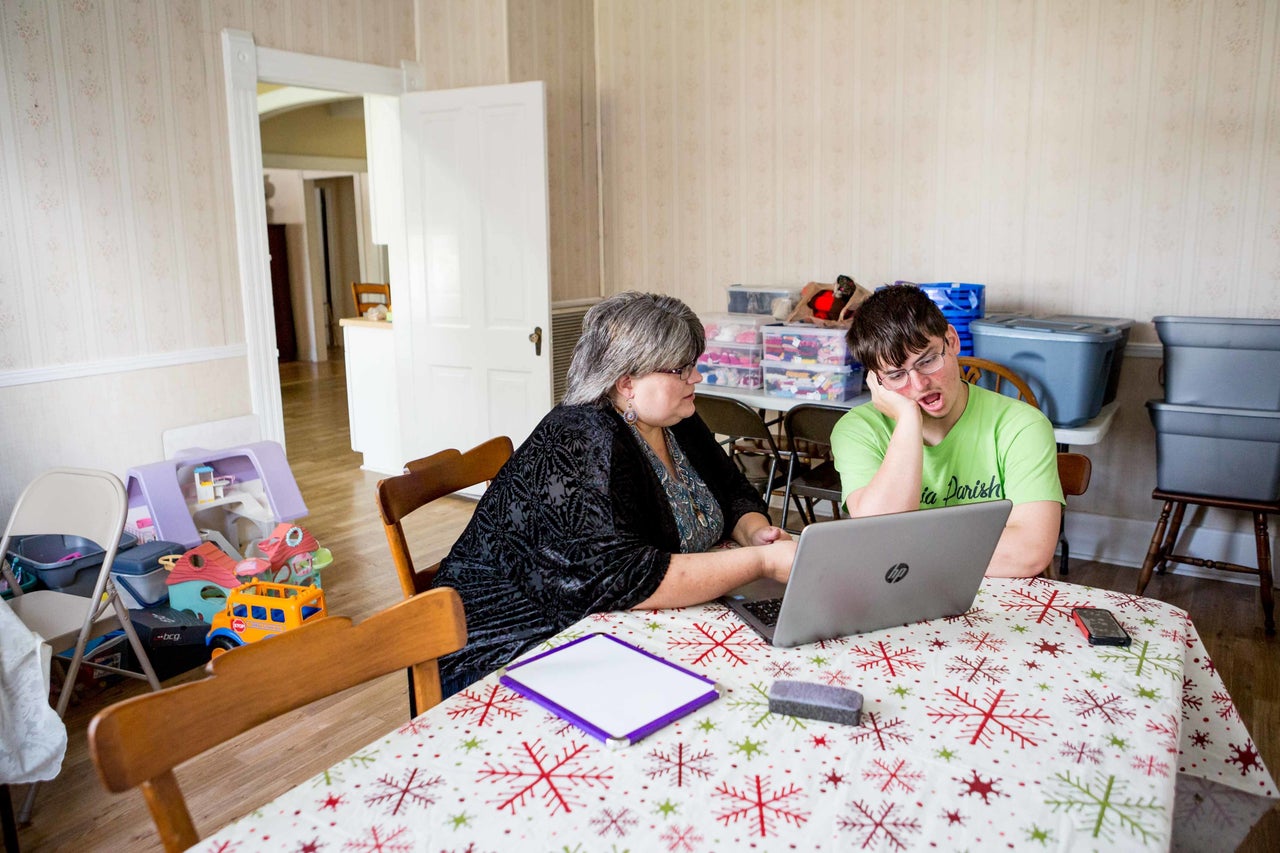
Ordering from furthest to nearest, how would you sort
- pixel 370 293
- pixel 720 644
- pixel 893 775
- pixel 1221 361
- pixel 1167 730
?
pixel 370 293
pixel 1221 361
pixel 720 644
pixel 1167 730
pixel 893 775

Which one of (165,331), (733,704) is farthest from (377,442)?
(733,704)

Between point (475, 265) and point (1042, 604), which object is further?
point (475, 265)

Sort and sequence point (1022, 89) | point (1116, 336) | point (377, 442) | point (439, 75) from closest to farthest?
point (1116, 336) < point (1022, 89) < point (439, 75) < point (377, 442)

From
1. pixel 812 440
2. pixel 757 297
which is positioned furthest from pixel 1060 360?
pixel 757 297

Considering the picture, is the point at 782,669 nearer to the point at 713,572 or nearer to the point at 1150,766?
the point at 713,572

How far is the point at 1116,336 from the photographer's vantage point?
3.51 metres

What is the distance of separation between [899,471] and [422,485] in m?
0.99

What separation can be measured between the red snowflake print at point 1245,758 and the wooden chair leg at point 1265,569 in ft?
7.32

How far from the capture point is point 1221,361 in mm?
3285

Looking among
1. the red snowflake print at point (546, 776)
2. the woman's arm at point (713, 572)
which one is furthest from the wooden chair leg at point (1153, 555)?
the red snowflake print at point (546, 776)

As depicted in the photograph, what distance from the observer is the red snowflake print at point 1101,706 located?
4.08ft

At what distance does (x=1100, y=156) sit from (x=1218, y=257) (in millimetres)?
607

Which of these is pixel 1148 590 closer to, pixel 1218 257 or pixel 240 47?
pixel 1218 257

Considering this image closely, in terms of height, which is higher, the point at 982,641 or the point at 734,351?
the point at 734,351
